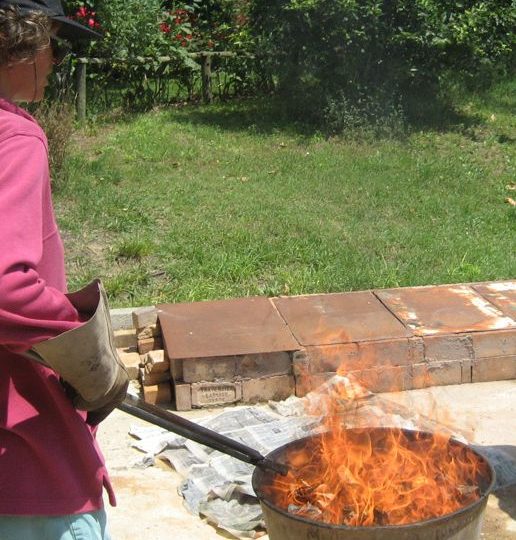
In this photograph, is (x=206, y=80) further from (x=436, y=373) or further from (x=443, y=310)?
(x=436, y=373)

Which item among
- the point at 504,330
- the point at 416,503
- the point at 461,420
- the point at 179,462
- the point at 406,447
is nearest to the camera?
the point at 416,503

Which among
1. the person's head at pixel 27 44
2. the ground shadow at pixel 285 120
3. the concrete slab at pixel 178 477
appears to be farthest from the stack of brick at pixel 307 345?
the ground shadow at pixel 285 120

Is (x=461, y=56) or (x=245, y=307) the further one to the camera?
(x=461, y=56)

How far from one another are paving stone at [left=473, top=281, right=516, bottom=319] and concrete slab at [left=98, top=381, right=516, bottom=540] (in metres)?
0.49

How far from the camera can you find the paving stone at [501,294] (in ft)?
17.8

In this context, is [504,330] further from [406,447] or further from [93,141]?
[93,141]

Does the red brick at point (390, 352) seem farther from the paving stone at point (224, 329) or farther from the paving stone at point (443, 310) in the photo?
the paving stone at point (224, 329)

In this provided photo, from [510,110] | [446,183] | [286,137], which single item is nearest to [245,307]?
[446,183]

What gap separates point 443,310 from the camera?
5371mm

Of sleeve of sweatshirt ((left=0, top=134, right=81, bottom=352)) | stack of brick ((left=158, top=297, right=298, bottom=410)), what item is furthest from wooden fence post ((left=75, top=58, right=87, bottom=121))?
sleeve of sweatshirt ((left=0, top=134, right=81, bottom=352))

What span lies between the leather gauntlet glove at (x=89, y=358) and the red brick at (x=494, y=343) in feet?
11.1

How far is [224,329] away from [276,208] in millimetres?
2496

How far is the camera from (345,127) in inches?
379

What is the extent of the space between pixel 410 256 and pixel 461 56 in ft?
13.7
